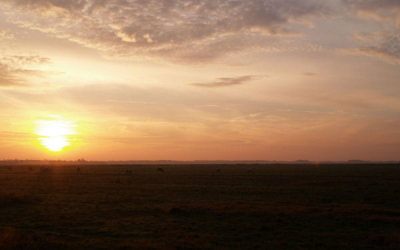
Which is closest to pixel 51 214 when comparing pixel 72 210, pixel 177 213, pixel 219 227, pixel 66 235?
pixel 72 210

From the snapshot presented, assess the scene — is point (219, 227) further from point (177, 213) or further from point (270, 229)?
point (177, 213)

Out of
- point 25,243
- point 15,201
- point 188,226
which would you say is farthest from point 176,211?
point 15,201

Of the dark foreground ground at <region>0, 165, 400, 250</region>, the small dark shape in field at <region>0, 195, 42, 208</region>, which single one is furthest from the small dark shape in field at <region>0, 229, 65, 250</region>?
the small dark shape in field at <region>0, 195, 42, 208</region>

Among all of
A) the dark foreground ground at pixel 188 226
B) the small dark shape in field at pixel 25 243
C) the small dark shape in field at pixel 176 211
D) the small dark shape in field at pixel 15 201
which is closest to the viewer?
the small dark shape in field at pixel 25 243

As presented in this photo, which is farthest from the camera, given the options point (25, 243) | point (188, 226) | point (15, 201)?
point (15, 201)

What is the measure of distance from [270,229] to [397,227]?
24.1ft

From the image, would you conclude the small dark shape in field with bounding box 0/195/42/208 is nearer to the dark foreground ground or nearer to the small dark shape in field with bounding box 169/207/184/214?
the dark foreground ground

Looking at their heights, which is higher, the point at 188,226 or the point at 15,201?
the point at 15,201

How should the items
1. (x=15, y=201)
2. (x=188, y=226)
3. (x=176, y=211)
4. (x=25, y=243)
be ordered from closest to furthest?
(x=25, y=243) < (x=188, y=226) < (x=176, y=211) < (x=15, y=201)

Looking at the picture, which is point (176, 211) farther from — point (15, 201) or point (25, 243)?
point (15, 201)

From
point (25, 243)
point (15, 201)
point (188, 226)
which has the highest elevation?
point (25, 243)

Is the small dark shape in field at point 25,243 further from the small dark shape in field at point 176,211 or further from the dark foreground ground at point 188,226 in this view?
the small dark shape in field at point 176,211

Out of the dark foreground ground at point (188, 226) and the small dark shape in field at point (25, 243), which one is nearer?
the small dark shape in field at point (25, 243)

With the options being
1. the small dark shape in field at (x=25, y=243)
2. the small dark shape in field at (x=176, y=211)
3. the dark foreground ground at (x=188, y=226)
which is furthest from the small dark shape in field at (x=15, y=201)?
the small dark shape in field at (x=25, y=243)
